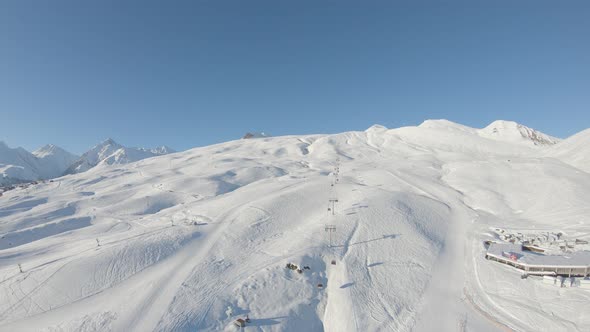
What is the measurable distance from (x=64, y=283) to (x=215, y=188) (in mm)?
43149

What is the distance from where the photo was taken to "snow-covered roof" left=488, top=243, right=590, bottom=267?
1161 inches

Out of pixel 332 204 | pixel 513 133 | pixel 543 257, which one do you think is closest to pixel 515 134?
pixel 513 133

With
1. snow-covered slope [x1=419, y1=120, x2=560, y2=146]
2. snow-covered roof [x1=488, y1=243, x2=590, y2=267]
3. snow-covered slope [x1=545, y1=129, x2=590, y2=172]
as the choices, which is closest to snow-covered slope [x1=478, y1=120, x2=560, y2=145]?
snow-covered slope [x1=419, y1=120, x2=560, y2=146]

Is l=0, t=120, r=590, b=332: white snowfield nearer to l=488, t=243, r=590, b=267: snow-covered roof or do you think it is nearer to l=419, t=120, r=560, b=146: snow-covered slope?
l=488, t=243, r=590, b=267: snow-covered roof

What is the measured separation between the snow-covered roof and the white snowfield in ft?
6.30

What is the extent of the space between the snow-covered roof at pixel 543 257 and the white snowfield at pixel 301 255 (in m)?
1.92

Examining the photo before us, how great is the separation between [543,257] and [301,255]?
27605 mm

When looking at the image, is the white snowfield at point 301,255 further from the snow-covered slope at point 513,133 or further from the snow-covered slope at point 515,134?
the snow-covered slope at point 515,134

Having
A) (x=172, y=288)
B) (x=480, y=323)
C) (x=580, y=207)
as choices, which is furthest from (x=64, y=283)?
(x=580, y=207)

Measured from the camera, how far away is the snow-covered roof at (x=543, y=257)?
96.8 ft

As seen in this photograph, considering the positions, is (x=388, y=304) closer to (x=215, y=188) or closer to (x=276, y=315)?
(x=276, y=315)

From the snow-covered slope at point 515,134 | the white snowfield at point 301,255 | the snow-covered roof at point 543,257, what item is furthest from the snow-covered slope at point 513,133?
the snow-covered roof at point 543,257

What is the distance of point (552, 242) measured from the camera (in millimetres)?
36625

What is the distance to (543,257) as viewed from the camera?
31.2 m
